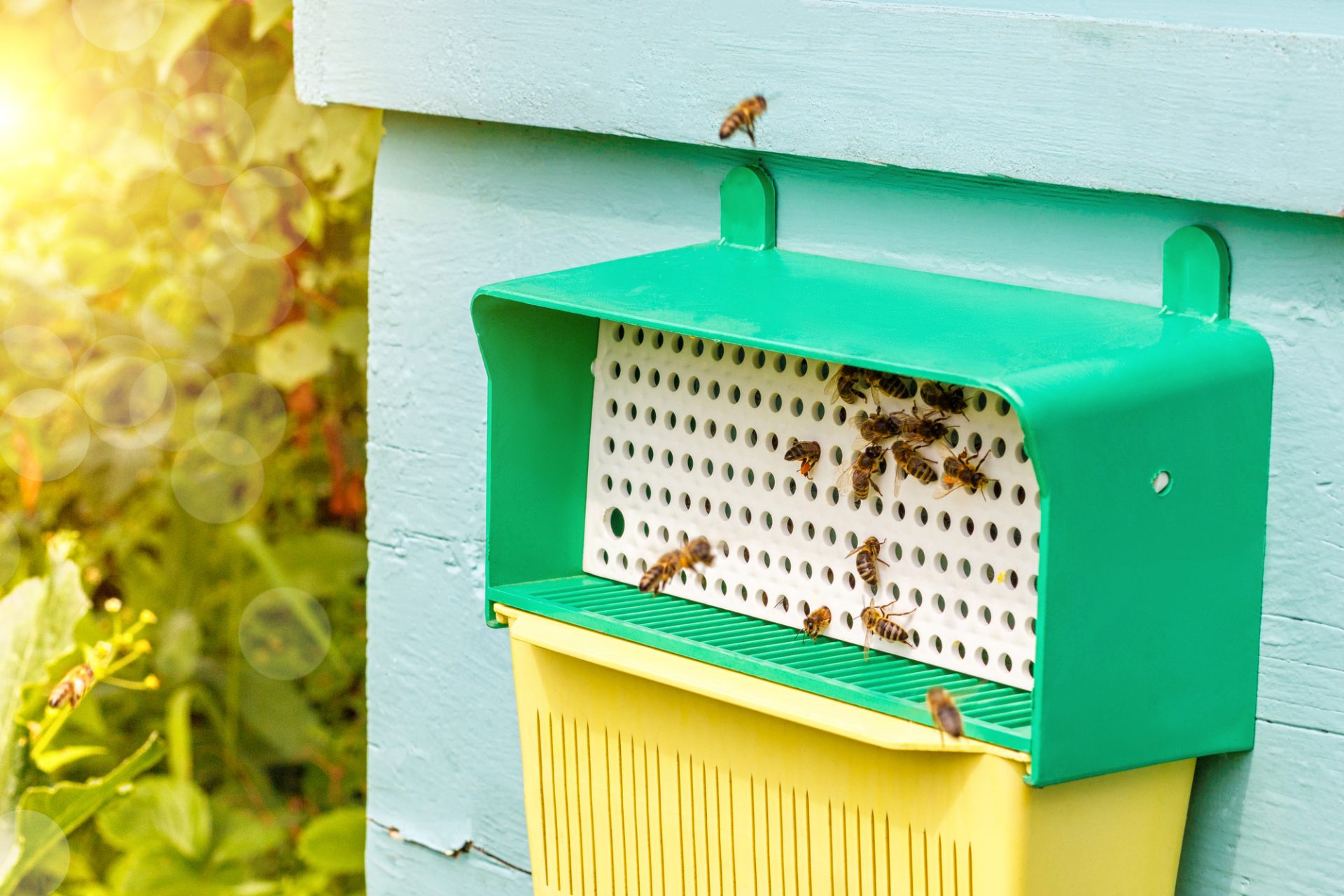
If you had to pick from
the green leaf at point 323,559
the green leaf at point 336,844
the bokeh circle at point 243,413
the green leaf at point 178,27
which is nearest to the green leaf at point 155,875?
the green leaf at point 336,844

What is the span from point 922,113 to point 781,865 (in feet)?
2.10

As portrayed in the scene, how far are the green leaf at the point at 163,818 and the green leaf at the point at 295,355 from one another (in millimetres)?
833

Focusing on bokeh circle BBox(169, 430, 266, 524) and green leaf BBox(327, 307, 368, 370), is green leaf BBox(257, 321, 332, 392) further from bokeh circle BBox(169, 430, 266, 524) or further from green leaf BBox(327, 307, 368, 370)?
bokeh circle BBox(169, 430, 266, 524)

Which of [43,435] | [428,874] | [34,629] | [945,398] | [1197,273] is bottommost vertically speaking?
[428,874]

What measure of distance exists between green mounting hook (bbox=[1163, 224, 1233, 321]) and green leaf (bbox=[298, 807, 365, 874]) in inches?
85.3

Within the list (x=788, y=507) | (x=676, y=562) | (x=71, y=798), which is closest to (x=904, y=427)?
(x=788, y=507)

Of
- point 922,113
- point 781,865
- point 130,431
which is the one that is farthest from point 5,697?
point 922,113

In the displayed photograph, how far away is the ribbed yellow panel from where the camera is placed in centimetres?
124

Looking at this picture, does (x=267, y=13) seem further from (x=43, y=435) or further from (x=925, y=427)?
(x=925, y=427)

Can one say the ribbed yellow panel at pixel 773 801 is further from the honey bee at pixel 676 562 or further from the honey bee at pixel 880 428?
the honey bee at pixel 880 428

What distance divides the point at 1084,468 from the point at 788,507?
0.36 metres

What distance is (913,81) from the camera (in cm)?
139

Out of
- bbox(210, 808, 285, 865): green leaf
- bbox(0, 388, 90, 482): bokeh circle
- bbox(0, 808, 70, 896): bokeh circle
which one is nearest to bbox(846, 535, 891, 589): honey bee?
bbox(0, 808, 70, 896): bokeh circle

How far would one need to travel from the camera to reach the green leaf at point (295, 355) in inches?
133
